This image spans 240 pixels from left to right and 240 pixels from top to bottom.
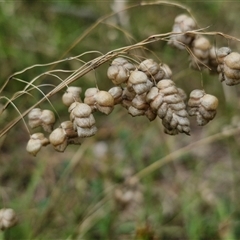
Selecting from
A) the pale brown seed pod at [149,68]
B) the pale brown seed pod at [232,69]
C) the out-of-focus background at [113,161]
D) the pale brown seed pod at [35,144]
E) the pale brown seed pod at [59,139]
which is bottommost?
the out-of-focus background at [113,161]

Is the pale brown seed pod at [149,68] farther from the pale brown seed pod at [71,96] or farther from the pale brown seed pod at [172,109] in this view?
the pale brown seed pod at [71,96]

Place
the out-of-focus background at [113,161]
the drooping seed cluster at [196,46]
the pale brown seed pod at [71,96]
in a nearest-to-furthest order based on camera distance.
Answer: the pale brown seed pod at [71,96] < the drooping seed cluster at [196,46] < the out-of-focus background at [113,161]

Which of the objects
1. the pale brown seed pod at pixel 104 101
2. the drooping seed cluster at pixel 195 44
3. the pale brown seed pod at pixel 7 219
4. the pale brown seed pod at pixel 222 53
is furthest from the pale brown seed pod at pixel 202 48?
A: the pale brown seed pod at pixel 7 219

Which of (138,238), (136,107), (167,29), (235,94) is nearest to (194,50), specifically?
(136,107)

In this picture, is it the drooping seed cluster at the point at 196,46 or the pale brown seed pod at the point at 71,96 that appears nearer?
the pale brown seed pod at the point at 71,96

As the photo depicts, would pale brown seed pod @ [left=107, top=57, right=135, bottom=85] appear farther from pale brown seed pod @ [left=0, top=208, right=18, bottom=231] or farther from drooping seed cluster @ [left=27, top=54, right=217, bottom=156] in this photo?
pale brown seed pod @ [left=0, top=208, right=18, bottom=231]

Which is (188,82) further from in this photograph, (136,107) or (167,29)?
(136,107)
